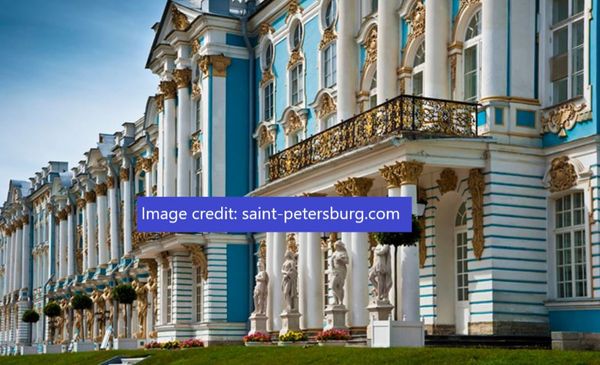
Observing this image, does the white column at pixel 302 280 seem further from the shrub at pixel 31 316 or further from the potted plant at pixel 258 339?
the shrub at pixel 31 316

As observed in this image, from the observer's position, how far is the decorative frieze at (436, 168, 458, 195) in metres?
28.4

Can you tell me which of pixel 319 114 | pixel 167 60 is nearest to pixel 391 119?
pixel 319 114

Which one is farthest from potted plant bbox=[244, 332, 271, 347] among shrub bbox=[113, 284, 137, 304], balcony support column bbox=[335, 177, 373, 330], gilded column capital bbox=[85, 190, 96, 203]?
gilded column capital bbox=[85, 190, 96, 203]

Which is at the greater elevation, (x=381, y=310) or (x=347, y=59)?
(x=347, y=59)

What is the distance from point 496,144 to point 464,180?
1513 millimetres

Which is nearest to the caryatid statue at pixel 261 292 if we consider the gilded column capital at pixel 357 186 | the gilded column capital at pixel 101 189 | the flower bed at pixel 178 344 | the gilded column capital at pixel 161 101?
the flower bed at pixel 178 344

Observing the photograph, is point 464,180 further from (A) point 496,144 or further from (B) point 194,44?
(B) point 194,44

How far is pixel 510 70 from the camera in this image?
89.5ft

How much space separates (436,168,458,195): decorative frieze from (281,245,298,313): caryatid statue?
21.8ft

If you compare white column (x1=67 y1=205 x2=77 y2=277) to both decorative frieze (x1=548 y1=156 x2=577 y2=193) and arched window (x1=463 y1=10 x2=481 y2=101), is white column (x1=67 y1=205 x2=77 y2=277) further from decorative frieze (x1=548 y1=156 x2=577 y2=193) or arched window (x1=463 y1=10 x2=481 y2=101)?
decorative frieze (x1=548 y1=156 x2=577 y2=193)

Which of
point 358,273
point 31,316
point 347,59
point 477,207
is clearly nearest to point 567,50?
point 477,207

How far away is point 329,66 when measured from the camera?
36.6 metres

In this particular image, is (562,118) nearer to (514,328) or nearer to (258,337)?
(514,328)

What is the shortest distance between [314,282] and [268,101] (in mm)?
11131
